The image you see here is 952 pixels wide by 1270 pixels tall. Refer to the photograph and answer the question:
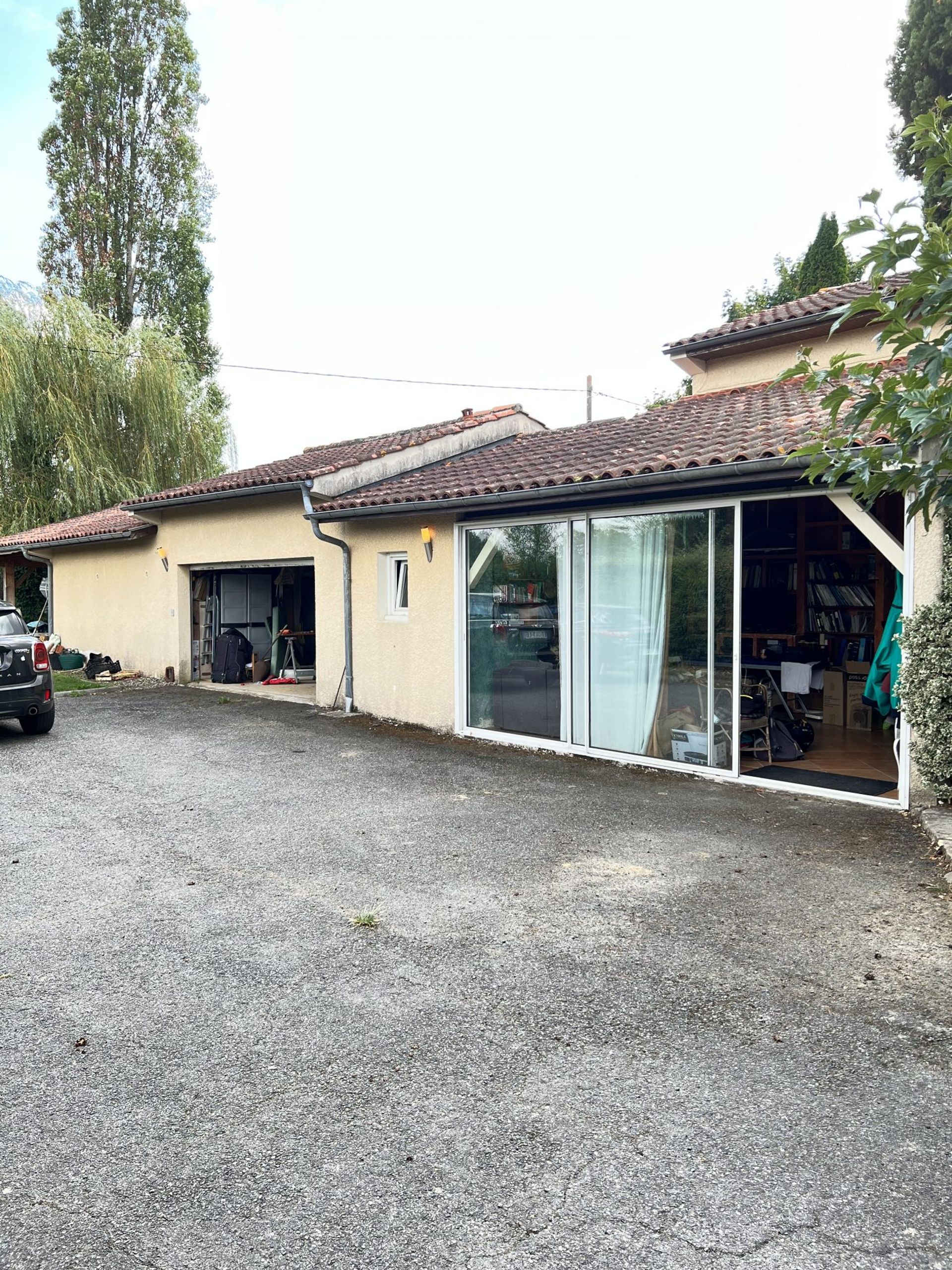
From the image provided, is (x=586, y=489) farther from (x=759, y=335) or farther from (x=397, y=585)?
(x=759, y=335)

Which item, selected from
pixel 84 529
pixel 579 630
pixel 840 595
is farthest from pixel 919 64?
pixel 84 529

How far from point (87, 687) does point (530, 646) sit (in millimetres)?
9276

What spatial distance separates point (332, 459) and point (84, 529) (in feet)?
18.3

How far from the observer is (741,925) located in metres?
4.46

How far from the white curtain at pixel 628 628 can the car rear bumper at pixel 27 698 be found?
20.5ft

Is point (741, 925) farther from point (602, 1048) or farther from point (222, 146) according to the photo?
point (222, 146)

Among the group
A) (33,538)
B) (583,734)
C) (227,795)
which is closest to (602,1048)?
(227,795)

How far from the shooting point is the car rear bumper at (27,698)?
9.62 meters

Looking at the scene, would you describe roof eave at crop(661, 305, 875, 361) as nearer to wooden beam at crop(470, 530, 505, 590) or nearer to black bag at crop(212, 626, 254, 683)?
wooden beam at crop(470, 530, 505, 590)

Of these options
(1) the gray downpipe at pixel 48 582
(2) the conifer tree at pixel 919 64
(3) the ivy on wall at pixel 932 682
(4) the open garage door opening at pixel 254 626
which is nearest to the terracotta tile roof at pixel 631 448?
(3) the ivy on wall at pixel 932 682

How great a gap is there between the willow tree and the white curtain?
14841 mm

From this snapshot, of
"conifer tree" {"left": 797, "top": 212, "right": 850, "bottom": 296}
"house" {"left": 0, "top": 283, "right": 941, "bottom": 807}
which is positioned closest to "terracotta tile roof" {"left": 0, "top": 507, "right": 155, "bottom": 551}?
"house" {"left": 0, "top": 283, "right": 941, "bottom": 807}

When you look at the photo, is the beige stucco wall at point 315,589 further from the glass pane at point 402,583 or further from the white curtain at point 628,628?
the white curtain at point 628,628

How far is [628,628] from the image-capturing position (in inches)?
328
